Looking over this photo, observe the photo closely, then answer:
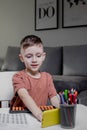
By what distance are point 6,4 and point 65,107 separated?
3.36 m

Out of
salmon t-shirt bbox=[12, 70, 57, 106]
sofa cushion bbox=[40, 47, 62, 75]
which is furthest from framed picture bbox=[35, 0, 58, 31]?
salmon t-shirt bbox=[12, 70, 57, 106]

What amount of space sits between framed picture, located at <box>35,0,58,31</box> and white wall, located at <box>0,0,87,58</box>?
2.7 inches

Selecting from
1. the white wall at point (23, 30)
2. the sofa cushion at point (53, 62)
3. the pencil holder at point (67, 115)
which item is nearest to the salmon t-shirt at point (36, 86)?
the pencil holder at point (67, 115)

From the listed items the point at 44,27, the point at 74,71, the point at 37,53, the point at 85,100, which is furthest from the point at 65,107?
the point at 44,27

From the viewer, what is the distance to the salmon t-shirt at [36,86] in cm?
106

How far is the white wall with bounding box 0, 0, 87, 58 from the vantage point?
3334 millimetres

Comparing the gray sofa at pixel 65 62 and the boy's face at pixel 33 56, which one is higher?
the boy's face at pixel 33 56

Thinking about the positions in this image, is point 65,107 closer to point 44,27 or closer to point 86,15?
point 86,15

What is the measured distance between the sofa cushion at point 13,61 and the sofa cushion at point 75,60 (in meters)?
0.65

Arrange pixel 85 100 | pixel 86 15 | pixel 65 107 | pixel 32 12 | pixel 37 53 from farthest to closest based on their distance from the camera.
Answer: pixel 32 12, pixel 86 15, pixel 85 100, pixel 37 53, pixel 65 107

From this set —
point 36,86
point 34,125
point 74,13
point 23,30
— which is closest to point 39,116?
point 34,125

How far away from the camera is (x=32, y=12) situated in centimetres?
369

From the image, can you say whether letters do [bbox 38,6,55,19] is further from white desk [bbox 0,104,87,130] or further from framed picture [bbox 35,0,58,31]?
white desk [bbox 0,104,87,130]

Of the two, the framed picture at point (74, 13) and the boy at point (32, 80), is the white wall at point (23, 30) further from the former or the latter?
the boy at point (32, 80)
